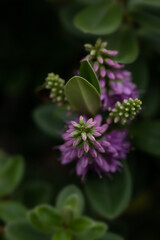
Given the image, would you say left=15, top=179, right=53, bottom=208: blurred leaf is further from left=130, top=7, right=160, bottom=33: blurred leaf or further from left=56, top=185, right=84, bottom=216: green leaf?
left=130, top=7, right=160, bottom=33: blurred leaf

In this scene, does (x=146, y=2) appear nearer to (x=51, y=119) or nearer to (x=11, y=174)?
(x=51, y=119)

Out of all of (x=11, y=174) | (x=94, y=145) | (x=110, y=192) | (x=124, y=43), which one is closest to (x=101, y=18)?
(x=124, y=43)

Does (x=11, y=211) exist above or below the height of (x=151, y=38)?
below

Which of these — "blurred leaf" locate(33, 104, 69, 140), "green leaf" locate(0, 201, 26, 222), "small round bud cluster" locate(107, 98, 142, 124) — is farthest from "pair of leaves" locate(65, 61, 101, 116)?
"green leaf" locate(0, 201, 26, 222)

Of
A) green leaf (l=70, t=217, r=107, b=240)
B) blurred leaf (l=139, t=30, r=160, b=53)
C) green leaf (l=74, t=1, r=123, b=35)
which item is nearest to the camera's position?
green leaf (l=70, t=217, r=107, b=240)

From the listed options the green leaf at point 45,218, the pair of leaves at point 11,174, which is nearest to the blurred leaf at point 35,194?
the pair of leaves at point 11,174

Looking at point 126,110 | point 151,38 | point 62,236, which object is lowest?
point 62,236

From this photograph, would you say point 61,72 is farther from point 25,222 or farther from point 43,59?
point 25,222

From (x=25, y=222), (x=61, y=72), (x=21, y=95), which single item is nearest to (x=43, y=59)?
(x=61, y=72)

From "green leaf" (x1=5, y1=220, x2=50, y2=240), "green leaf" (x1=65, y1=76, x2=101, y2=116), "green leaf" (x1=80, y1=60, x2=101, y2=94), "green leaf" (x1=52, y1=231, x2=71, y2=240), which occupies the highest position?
"green leaf" (x1=80, y1=60, x2=101, y2=94)
